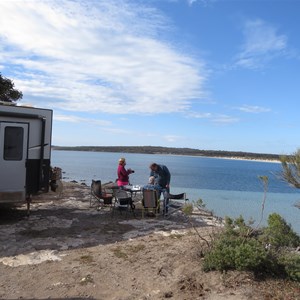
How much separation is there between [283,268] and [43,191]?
557 cm

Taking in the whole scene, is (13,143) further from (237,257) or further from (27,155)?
(237,257)

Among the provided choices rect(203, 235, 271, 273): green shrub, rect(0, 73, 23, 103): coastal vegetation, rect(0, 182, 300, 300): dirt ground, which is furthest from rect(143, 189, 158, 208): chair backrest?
rect(0, 73, 23, 103): coastal vegetation

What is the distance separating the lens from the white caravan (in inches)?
312

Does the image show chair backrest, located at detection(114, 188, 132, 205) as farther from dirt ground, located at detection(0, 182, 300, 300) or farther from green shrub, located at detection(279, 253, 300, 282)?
green shrub, located at detection(279, 253, 300, 282)

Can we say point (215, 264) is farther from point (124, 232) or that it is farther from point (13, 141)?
point (13, 141)

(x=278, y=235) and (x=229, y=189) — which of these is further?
(x=229, y=189)

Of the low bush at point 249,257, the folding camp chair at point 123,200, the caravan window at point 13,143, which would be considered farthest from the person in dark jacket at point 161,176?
the low bush at point 249,257

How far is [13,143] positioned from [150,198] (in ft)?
10.3

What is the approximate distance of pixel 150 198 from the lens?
28.6 ft

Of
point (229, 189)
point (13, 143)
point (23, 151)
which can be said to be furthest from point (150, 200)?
point (229, 189)

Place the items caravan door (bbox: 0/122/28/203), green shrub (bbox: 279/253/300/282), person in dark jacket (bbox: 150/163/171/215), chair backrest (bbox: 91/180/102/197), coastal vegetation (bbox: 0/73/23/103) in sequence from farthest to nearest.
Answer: coastal vegetation (bbox: 0/73/23/103) → chair backrest (bbox: 91/180/102/197) → person in dark jacket (bbox: 150/163/171/215) → caravan door (bbox: 0/122/28/203) → green shrub (bbox: 279/253/300/282)

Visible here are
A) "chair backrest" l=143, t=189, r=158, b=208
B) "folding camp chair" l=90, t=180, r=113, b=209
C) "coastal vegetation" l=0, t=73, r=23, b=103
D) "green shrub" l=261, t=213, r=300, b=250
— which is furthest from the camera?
"coastal vegetation" l=0, t=73, r=23, b=103

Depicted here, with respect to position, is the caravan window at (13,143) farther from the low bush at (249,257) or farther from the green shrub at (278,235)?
the green shrub at (278,235)

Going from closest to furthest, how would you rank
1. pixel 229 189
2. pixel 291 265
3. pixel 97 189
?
pixel 291 265
pixel 97 189
pixel 229 189
